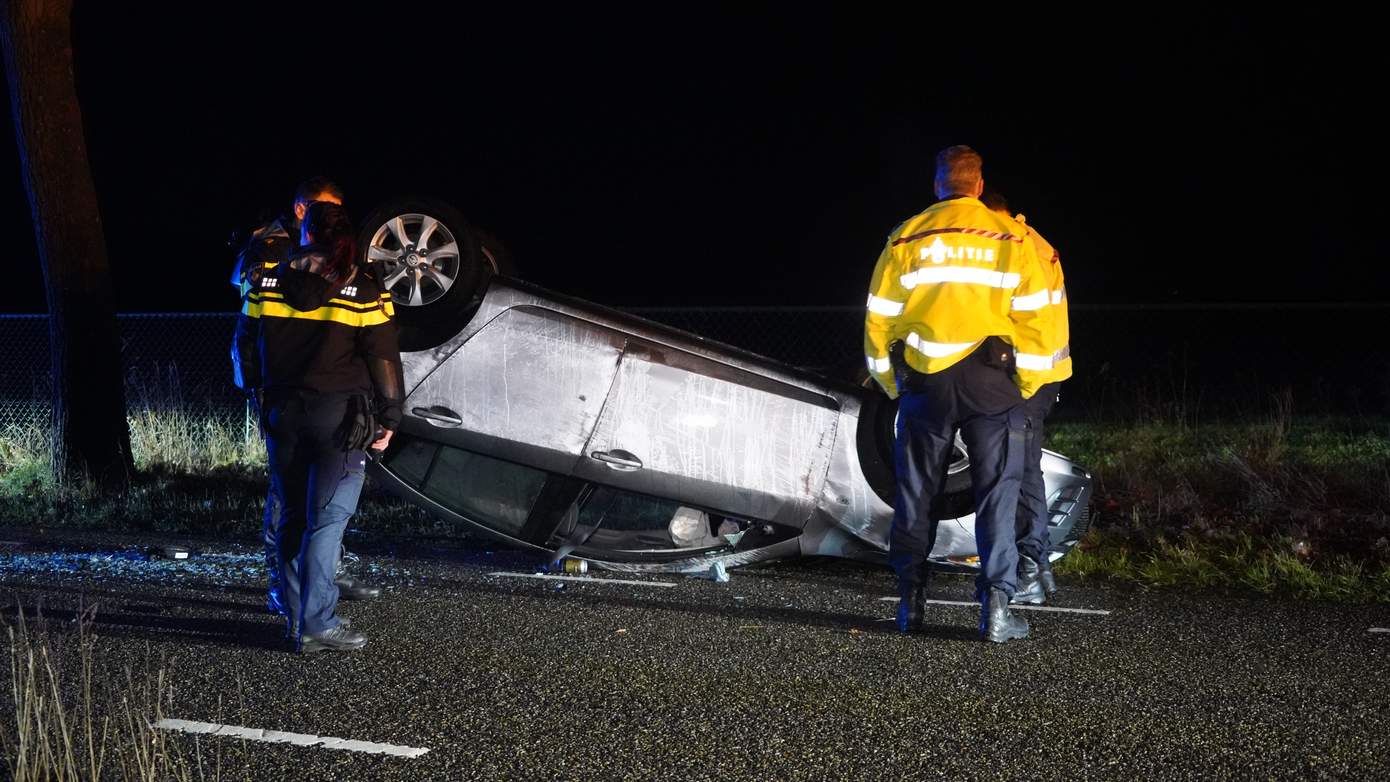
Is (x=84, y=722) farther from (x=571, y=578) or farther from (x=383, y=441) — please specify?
(x=571, y=578)

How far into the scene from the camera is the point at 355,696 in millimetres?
4730

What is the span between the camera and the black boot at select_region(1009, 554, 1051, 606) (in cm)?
612

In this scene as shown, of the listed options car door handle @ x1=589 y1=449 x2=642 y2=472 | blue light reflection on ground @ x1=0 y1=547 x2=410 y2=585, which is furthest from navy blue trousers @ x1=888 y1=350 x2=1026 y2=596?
blue light reflection on ground @ x1=0 y1=547 x2=410 y2=585

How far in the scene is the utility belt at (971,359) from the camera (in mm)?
5457

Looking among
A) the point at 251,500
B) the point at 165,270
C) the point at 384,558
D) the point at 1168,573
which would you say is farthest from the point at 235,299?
the point at 1168,573

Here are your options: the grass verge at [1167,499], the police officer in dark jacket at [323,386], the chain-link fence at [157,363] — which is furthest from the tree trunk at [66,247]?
the police officer in dark jacket at [323,386]

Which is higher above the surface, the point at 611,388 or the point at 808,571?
the point at 611,388

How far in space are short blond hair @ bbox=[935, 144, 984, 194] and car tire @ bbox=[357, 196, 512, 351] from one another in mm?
2309

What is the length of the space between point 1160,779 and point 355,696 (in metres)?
2.70

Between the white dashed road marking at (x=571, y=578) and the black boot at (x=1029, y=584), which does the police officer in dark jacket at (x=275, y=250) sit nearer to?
the white dashed road marking at (x=571, y=578)

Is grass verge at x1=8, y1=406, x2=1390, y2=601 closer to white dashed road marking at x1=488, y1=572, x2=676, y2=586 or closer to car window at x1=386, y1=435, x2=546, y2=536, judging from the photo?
car window at x1=386, y1=435, x2=546, y2=536

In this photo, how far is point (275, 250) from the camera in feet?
18.8

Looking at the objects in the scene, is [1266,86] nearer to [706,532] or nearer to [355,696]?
[706,532]

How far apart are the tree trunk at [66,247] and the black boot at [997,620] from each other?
7416mm
